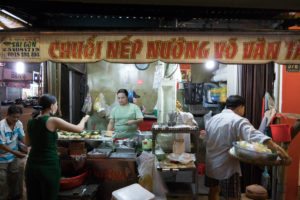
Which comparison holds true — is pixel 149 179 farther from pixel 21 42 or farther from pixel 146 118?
pixel 146 118

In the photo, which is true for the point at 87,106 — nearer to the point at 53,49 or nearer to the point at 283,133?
the point at 53,49

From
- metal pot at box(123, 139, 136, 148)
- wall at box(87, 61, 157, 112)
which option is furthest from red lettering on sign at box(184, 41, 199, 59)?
wall at box(87, 61, 157, 112)

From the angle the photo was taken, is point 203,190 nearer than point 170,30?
No

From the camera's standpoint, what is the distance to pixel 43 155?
353 cm

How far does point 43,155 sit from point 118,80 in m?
4.80

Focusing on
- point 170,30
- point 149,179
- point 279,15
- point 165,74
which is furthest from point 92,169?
point 279,15

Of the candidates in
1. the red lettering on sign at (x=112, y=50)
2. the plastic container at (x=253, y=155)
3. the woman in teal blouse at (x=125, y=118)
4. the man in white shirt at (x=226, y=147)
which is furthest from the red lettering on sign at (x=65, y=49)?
the plastic container at (x=253, y=155)

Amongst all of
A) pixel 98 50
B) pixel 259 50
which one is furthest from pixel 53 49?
pixel 259 50

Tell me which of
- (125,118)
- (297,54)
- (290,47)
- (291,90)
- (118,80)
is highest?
A: (290,47)

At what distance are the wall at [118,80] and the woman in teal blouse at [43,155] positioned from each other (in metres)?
4.42

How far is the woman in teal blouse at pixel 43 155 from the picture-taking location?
3.51 m

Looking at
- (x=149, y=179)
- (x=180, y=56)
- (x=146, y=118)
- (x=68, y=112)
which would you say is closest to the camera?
(x=180, y=56)

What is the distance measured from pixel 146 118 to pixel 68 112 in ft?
7.19

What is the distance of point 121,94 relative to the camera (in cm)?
555
